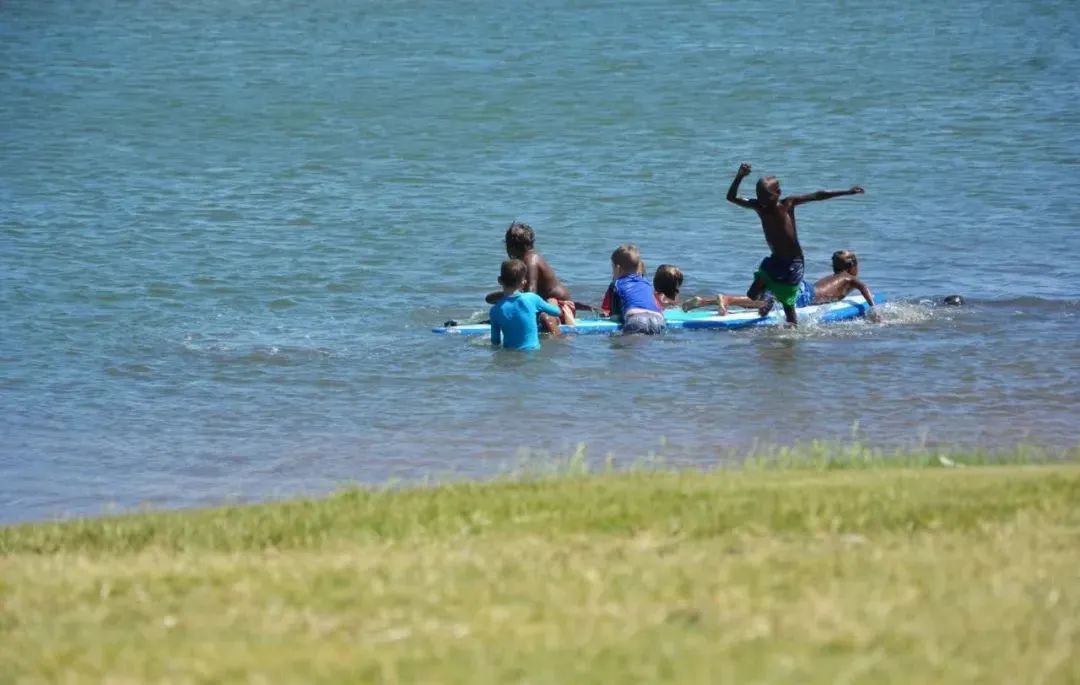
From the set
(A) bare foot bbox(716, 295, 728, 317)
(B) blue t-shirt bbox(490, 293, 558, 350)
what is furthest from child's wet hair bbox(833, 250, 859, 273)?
(B) blue t-shirt bbox(490, 293, 558, 350)

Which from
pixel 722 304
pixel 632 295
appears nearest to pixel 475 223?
pixel 722 304

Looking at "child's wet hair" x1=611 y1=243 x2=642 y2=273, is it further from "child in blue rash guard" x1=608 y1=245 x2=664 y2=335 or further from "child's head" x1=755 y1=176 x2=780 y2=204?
"child's head" x1=755 y1=176 x2=780 y2=204

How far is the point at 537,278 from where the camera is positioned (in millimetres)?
16422

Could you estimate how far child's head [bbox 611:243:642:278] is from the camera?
16.3m

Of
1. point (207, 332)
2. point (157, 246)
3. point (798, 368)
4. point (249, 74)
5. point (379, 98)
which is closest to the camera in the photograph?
point (798, 368)

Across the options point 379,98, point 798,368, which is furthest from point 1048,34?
point 798,368

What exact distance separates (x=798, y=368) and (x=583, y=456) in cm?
384

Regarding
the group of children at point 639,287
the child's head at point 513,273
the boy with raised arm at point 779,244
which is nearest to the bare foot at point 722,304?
the group of children at point 639,287

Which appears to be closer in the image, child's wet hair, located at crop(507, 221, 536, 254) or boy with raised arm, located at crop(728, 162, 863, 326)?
child's wet hair, located at crop(507, 221, 536, 254)

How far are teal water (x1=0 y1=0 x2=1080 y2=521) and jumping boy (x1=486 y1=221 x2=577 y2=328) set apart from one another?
39 cm

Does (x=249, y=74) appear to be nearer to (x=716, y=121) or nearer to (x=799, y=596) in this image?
(x=716, y=121)

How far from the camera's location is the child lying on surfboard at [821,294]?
1677cm

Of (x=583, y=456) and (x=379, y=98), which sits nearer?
(x=583, y=456)

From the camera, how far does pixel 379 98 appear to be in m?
32.8
